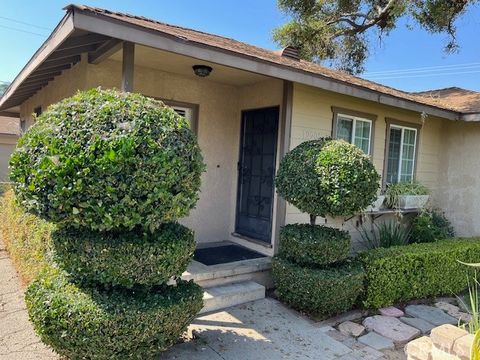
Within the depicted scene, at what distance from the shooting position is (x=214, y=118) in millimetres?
6285

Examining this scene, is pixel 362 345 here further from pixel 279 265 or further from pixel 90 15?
pixel 90 15

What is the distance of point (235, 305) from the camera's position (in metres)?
4.53

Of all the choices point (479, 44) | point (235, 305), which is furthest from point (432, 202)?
point (479, 44)

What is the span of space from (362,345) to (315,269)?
3.20 ft

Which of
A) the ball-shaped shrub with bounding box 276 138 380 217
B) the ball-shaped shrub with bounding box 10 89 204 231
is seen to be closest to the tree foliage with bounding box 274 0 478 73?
the ball-shaped shrub with bounding box 276 138 380 217

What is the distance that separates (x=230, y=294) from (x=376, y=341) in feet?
5.89

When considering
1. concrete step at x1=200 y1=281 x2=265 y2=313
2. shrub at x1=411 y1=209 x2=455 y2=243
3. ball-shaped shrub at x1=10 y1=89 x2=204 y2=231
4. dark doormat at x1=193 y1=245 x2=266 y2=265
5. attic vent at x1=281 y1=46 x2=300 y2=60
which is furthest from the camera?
shrub at x1=411 y1=209 x2=455 y2=243

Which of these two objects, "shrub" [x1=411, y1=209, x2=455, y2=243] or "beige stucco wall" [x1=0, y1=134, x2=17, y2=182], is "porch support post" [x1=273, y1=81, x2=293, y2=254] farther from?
"beige stucco wall" [x1=0, y1=134, x2=17, y2=182]

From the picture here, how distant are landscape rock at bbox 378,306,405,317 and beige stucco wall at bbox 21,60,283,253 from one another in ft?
6.36

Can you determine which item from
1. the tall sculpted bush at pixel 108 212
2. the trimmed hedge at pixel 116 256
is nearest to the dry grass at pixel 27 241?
the trimmed hedge at pixel 116 256

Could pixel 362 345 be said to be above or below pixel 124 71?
below

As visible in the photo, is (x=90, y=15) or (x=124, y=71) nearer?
(x=90, y=15)

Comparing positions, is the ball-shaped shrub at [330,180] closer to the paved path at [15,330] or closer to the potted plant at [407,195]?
the potted plant at [407,195]

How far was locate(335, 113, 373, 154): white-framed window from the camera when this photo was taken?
6.35m
